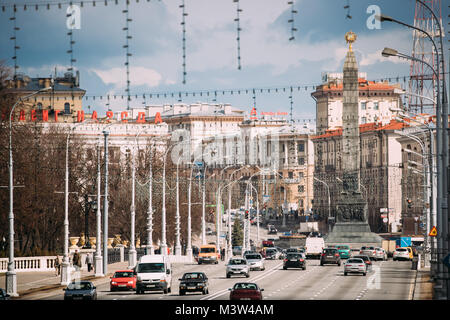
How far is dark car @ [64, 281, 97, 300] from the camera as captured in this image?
41906 millimetres

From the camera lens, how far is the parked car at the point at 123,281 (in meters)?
50.7

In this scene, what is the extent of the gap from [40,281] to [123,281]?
9.02 metres

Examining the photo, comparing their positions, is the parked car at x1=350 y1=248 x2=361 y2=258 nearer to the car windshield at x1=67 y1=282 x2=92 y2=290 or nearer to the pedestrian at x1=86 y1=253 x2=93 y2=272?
the pedestrian at x1=86 y1=253 x2=93 y2=272

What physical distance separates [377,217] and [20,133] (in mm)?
84494

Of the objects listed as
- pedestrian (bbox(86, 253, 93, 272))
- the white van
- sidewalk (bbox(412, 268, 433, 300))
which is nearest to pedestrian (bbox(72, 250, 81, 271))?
pedestrian (bbox(86, 253, 93, 272))

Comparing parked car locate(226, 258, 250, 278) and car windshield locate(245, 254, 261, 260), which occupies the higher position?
car windshield locate(245, 254, 261, 260)

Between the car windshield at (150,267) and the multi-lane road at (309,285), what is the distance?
40.7 inches

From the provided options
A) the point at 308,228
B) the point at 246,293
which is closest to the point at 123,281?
the point at 246,293

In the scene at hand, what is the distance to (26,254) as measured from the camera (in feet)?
245

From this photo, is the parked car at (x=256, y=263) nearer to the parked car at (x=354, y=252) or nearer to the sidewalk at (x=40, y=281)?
the sidewalk at (x=40, y=281)

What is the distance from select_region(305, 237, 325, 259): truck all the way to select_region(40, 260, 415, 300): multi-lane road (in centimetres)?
1784

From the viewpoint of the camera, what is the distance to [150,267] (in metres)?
50.2

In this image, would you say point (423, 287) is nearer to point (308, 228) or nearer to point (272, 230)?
point (308, 228)
